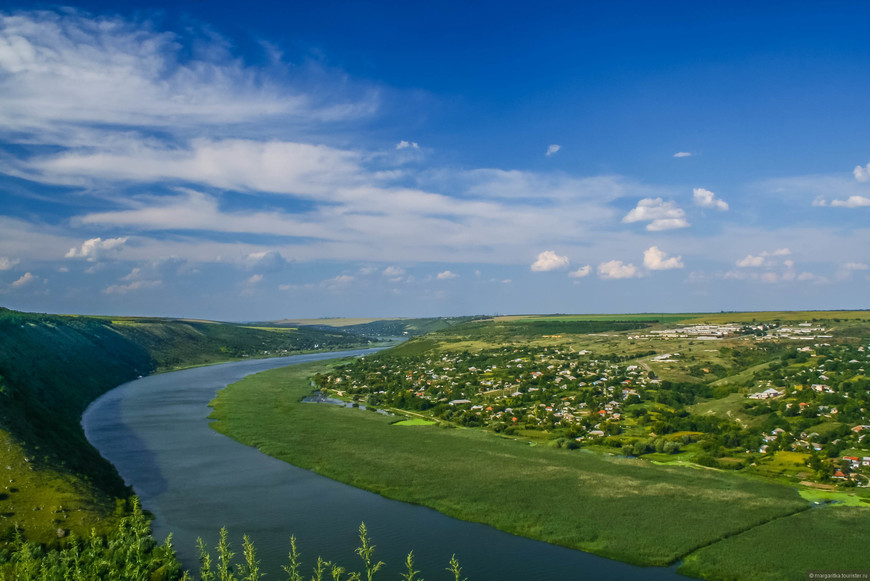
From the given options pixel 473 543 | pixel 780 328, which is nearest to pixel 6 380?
pixel 473 543

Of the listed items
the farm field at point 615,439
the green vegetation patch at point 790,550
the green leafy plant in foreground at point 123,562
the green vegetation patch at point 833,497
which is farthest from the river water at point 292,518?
the green vegetation patch at point 833,497

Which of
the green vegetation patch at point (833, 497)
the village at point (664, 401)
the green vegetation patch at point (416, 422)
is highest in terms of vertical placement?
the village at point (664, 401)

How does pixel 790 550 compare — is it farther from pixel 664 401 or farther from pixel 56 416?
pixel 56 416

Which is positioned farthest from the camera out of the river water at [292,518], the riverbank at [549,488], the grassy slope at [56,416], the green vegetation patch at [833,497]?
the green vegetation patch at [833,497]

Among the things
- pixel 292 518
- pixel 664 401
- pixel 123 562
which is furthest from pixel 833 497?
pixel 123 562

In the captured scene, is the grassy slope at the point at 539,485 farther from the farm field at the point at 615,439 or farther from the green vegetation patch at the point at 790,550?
the green vegetation patch at the point at 790,550

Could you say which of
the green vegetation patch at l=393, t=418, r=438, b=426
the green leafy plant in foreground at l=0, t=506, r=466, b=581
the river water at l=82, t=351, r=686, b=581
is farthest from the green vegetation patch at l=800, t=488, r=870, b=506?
the green vegetation patch at l=393, t=418, r=438, b=426
